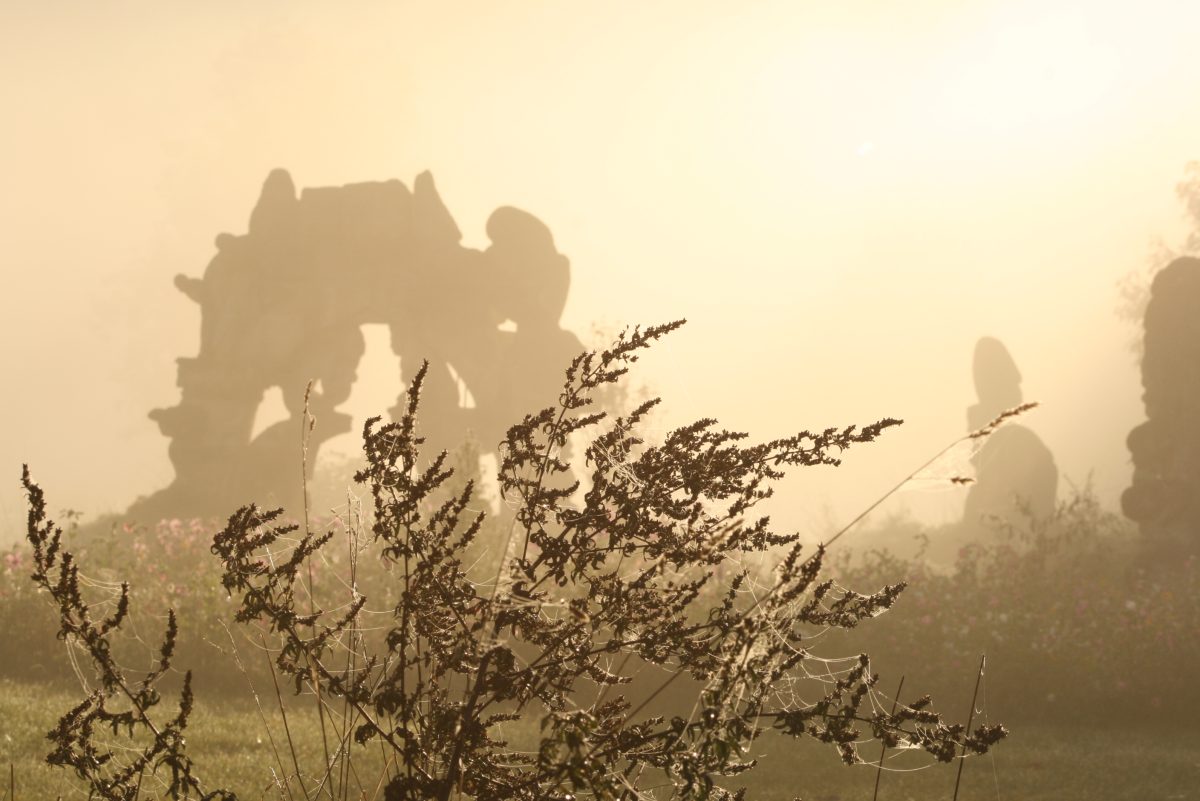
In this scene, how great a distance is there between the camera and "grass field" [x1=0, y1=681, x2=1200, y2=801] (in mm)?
7457

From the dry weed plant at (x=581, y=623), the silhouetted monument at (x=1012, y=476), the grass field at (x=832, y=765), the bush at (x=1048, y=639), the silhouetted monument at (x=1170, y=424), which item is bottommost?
the dry weed plant at (x=581, y=623)

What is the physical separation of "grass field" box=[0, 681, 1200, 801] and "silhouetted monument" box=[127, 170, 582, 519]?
47.0ft

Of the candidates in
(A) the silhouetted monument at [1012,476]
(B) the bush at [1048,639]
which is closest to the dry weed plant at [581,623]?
(B) the bush at [1048,639]

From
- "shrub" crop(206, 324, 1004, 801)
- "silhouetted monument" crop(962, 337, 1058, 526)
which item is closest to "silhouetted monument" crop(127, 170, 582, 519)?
"silhouetted monument" crop(962, 337, 1058, 526)

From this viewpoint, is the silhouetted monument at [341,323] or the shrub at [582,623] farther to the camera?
the silhouetted monument at [341,323]

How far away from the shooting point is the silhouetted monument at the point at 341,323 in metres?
24.1

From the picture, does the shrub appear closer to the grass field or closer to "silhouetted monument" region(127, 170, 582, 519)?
the grass field

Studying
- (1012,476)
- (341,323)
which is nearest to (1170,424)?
(1012,476)

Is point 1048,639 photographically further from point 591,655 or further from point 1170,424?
point 591,655

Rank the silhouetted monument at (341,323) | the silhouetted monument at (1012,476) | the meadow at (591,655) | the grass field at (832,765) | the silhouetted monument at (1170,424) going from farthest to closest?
the silhouetted monument at (1012,476)
the silhouetted monument at (341,323)
the silhouetted monument at (1170,424)
the grass field at (832,765)
the meadow at (591,655)

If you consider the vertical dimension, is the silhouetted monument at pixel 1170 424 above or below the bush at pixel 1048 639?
above

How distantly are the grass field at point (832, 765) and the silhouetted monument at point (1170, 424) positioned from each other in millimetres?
9435

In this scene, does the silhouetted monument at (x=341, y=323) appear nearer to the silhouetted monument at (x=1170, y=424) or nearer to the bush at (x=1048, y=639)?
the bush at (x=1048, y=639)

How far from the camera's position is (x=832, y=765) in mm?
9047
